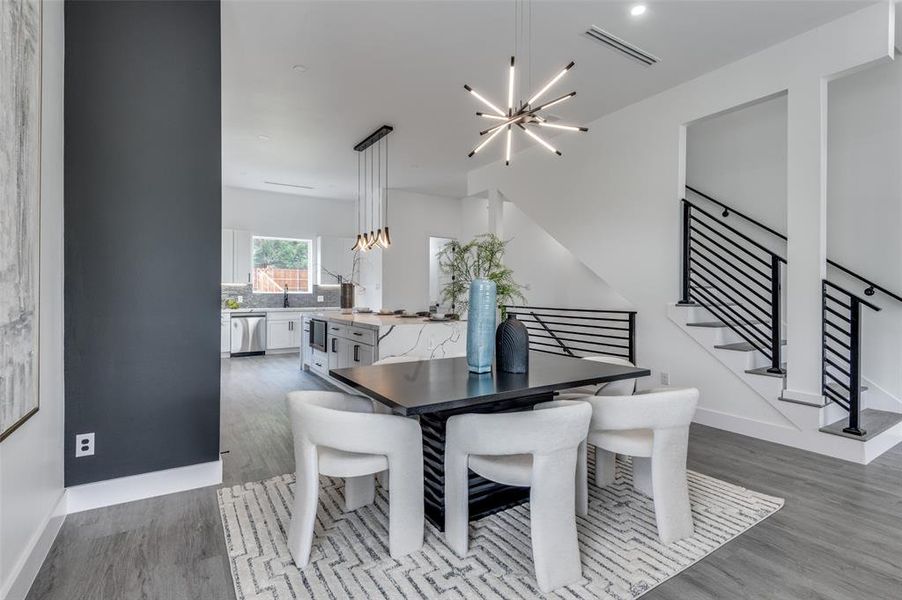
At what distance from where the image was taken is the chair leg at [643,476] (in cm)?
261

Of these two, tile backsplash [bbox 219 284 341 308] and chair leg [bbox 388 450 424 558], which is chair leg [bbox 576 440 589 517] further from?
tile backsplash [bbox 219 284 341 308]

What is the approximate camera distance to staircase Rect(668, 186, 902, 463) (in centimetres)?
320

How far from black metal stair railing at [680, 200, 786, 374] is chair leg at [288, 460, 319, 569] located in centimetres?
362

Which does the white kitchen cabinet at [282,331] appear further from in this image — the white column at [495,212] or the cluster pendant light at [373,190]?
the white column at [495,212]

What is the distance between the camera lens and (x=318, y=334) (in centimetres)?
588

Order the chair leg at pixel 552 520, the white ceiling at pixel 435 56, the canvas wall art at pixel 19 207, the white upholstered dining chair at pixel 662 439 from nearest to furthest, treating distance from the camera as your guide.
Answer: the canvas wall art at pixel 19 207, the chair leg at pixel 552 520, the white upholstered dining chair at pixel 662 439, the white ceiling at pixel 435 56

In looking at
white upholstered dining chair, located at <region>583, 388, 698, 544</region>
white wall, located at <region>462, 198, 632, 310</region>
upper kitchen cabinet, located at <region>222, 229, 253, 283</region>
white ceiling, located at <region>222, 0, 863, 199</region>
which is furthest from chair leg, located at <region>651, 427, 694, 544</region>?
upper kitchen cabinet, located at <region>222, 229, 253, 283</region>

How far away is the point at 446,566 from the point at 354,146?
535cm

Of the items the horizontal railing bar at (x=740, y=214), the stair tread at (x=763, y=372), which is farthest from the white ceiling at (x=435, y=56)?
the stair tread at (x=763, y=372)

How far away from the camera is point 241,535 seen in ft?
7.06

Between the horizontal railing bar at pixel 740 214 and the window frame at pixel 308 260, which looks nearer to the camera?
the horizontal railing bar at pixel 740 214

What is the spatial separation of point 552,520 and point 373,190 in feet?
23.4

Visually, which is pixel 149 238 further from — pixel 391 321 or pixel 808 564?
pixel 808 564

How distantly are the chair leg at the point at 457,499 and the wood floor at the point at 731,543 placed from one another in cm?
78
